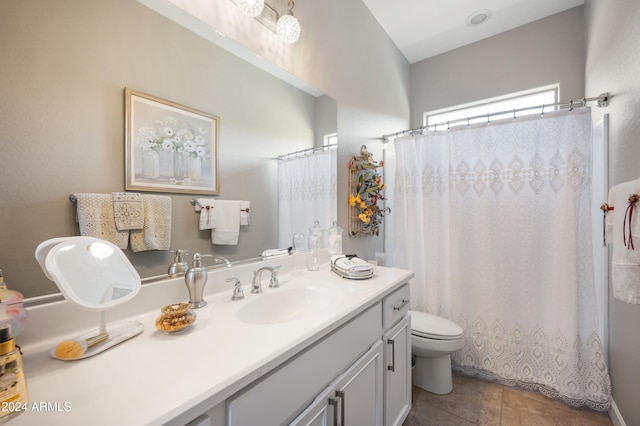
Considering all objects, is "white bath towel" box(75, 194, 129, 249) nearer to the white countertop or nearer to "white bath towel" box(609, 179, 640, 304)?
the white countertop

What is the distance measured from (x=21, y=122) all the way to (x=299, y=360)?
3.13 ft

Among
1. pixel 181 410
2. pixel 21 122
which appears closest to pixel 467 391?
pixel 181 410

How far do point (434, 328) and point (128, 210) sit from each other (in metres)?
1.79

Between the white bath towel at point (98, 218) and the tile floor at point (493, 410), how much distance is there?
1.74 metres

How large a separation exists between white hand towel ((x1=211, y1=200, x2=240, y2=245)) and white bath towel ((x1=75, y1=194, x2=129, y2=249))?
0.33 m

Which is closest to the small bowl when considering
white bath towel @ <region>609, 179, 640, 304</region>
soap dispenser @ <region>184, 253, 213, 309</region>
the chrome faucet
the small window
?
soap dispenser @ <region>184, 253, 213, 309</region>

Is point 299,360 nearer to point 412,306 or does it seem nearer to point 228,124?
point 228,124

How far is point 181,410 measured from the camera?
0.44 m

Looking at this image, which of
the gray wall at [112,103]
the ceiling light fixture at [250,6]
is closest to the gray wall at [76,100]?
the gray wall at [112,103]

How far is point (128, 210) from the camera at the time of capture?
2.71ft

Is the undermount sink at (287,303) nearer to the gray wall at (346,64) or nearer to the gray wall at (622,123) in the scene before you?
the gray wall at (346,64)

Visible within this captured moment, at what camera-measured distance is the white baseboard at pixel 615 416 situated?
1316 mm

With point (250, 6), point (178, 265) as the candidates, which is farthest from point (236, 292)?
point (250, 6)

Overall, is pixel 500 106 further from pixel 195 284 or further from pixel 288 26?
pixel 195 284
